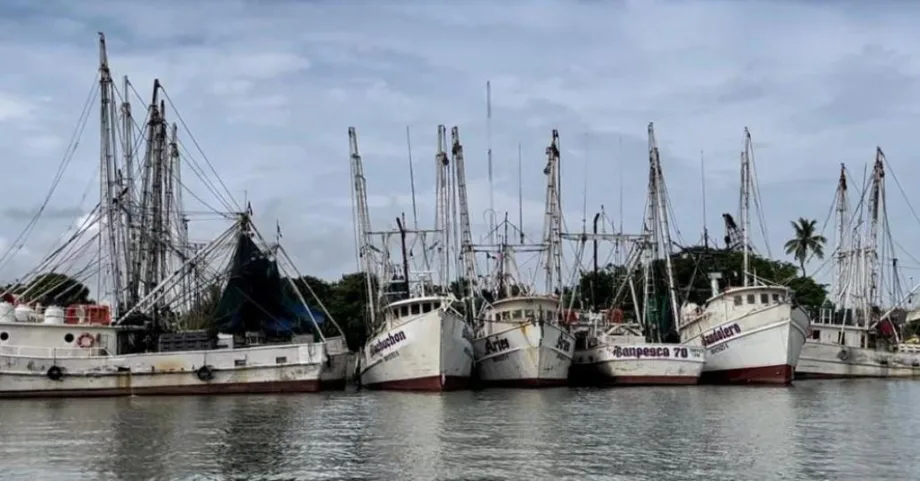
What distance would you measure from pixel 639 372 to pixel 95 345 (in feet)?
97.9

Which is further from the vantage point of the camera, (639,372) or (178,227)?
(178,227)

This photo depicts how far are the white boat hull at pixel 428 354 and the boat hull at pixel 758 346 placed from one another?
15.3 metres

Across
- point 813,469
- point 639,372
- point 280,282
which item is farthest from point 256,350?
point 813,469

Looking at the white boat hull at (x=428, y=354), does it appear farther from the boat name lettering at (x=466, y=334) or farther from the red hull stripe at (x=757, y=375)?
the red hull stripe at (x=757, y=375)

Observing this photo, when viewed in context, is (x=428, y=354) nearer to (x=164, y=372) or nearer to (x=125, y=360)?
(x=164, y=372)

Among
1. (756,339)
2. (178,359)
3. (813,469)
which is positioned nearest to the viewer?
(813,469)

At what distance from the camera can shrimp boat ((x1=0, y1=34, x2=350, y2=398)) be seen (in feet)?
164

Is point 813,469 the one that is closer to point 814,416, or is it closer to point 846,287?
point 814,416

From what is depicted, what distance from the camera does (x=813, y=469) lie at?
25.2 metres

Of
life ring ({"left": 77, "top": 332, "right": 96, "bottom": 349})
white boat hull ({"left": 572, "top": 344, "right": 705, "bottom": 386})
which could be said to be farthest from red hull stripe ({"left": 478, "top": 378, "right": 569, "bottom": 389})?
life ring ({"left": 77, "top": 332, "right": 96, "bottom": 349})

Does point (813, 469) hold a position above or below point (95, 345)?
below

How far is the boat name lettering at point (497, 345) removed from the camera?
190ft

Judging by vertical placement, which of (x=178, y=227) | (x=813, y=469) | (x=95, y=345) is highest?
(x=178, y=227)

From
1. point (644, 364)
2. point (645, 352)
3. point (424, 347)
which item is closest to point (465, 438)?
point (424, 347)
